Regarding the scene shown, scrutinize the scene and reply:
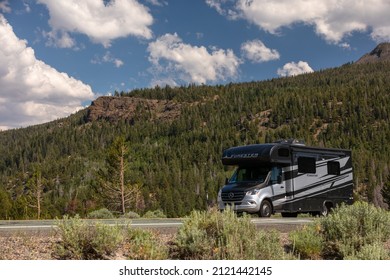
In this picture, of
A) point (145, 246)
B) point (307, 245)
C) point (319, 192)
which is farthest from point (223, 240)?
point (319, 192)

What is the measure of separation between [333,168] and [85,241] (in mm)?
14380

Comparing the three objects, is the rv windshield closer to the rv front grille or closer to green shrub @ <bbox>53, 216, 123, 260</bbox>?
the rv front grille

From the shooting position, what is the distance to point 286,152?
17.9 m

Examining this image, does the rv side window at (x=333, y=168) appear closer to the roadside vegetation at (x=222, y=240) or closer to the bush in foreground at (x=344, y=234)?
the bush in foreground at (x=344, y=234)

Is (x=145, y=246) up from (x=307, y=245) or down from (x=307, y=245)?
up

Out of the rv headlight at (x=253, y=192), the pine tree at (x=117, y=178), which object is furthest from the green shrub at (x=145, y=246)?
the pine tree at (x=117, y=178)

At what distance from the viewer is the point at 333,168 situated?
20.3 meters

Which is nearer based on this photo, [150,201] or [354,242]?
A: [354,242]

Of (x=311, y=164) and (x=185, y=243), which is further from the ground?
(x=311, y=164)

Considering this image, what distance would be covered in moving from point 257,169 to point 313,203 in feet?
10.3

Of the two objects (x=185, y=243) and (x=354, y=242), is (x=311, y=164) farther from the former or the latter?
(x=185, y=243)


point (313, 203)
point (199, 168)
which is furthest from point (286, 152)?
point (199, 168)

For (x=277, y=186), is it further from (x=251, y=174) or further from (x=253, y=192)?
(x=253, y=192)
